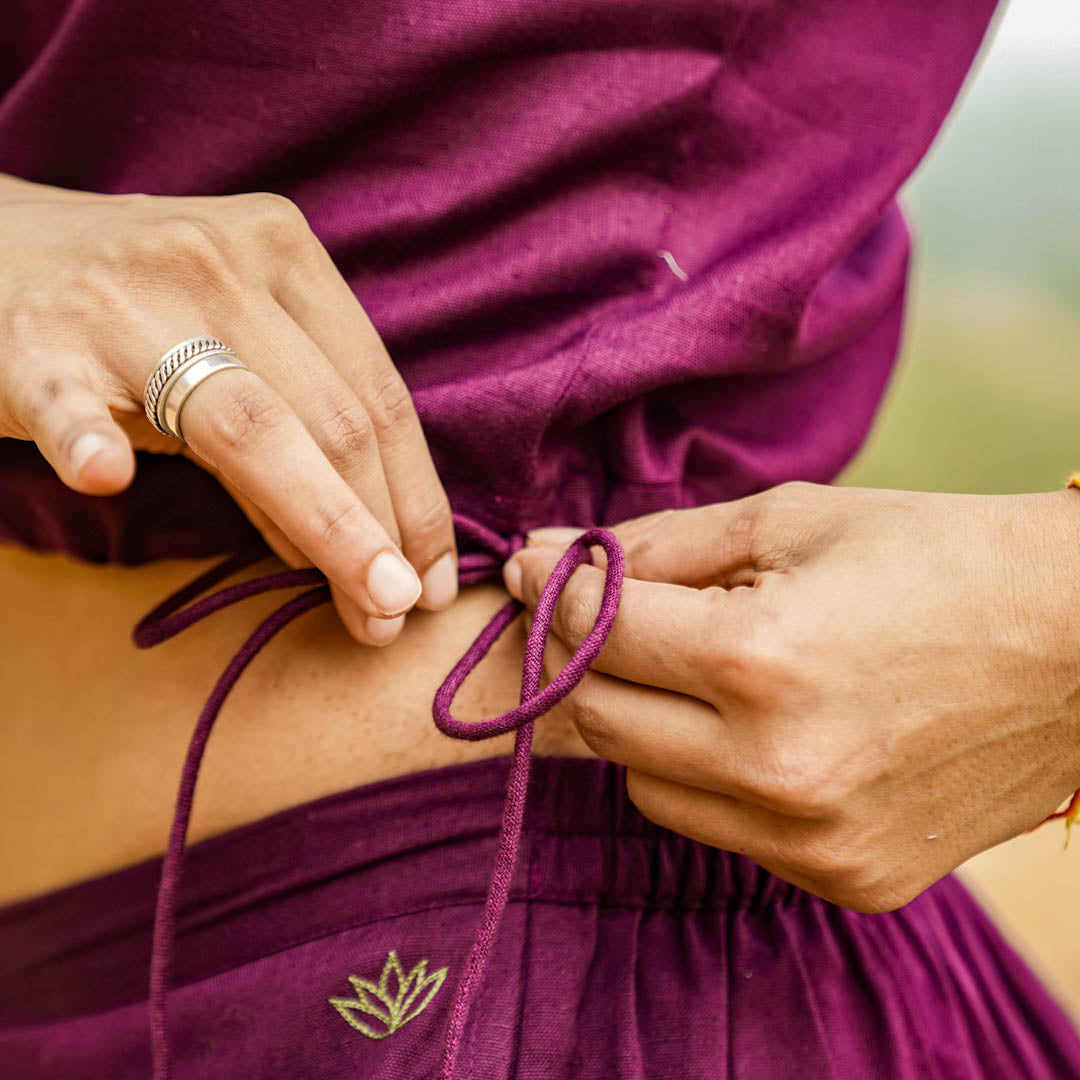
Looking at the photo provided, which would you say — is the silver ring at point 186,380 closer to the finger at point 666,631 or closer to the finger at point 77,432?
the finger at point 77,432

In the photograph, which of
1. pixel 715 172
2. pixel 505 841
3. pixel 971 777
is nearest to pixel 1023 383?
pixel 715 172

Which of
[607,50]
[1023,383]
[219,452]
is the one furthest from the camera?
[1023,383]

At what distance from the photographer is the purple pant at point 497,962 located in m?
0.53

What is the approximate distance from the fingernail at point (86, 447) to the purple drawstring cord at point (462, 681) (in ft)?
0.53

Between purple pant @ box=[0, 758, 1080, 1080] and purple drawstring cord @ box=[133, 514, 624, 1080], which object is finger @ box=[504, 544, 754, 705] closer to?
purple drawstring cord @ box=[133, 514, 624, 1080]

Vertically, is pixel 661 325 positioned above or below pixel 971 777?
above

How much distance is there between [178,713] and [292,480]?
0.92 feet

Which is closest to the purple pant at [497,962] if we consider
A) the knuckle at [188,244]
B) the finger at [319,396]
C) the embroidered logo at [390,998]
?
the embroidered logo at [390,998]

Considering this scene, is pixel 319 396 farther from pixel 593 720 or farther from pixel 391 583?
pixel 593 720

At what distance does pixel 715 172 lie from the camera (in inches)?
26.1

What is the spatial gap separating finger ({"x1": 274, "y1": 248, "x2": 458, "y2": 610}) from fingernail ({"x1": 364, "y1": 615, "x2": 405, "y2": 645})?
0.04 metres

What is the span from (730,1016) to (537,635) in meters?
0.28

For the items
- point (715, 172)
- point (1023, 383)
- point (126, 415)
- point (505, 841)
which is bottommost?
point (1023, 383)

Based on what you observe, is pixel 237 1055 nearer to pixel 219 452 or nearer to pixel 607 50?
pixel 219 452
